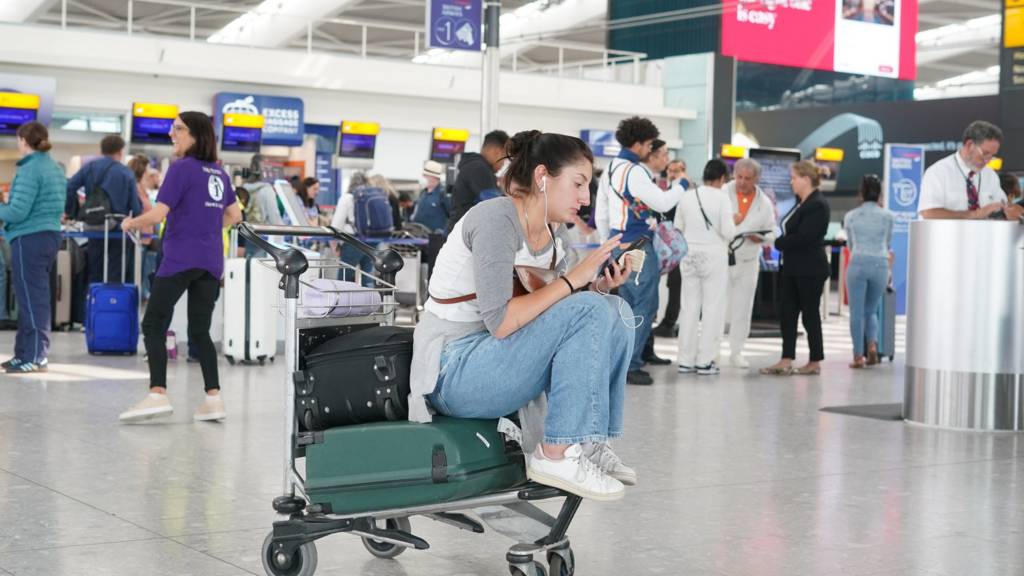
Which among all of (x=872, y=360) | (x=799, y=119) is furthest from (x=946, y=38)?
(x=872, y=360)

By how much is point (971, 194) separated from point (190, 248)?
426 centimetres

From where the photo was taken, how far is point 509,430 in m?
3.16

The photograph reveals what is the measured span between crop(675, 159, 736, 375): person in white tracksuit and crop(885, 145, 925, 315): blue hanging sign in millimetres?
7720

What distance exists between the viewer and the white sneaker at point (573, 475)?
119 inches

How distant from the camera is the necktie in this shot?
23.2ft

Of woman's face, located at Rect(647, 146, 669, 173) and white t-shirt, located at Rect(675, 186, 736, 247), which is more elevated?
woman's face, located at Rect(647, 146, 669, 173)

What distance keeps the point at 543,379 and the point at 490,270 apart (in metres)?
0.29

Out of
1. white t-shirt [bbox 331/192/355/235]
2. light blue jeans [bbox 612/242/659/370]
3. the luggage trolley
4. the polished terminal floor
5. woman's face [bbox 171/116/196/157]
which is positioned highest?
woman's face [bbox 171/116/196/157]

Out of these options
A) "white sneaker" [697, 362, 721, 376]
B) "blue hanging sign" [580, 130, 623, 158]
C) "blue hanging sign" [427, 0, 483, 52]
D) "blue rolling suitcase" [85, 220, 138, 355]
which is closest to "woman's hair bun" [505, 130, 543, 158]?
"white sneaker" [697, 362, 721, 376]

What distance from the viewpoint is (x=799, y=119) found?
23234 mm

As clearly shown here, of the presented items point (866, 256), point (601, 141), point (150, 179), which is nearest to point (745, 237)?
point (866, 256)

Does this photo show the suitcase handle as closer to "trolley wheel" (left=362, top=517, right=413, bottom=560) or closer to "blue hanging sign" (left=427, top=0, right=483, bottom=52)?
"trolley wheel" (left=362, top=517, right=413, bottom=560)

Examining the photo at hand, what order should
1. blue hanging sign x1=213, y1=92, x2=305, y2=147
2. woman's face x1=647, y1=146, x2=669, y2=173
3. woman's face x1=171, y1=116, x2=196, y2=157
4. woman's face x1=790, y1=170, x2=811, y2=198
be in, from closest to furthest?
woman's face x1=171, y1=116, x2=196, y2=157 < woman's face x1=647, y1=146, x2=669, y2=173 < woman's face x1=790, y1=170, x2=811, y2=198 < blue hanging sign x1=213, y1=92, x2=305, y2=147

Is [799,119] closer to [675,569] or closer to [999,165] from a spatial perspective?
[999,165]
